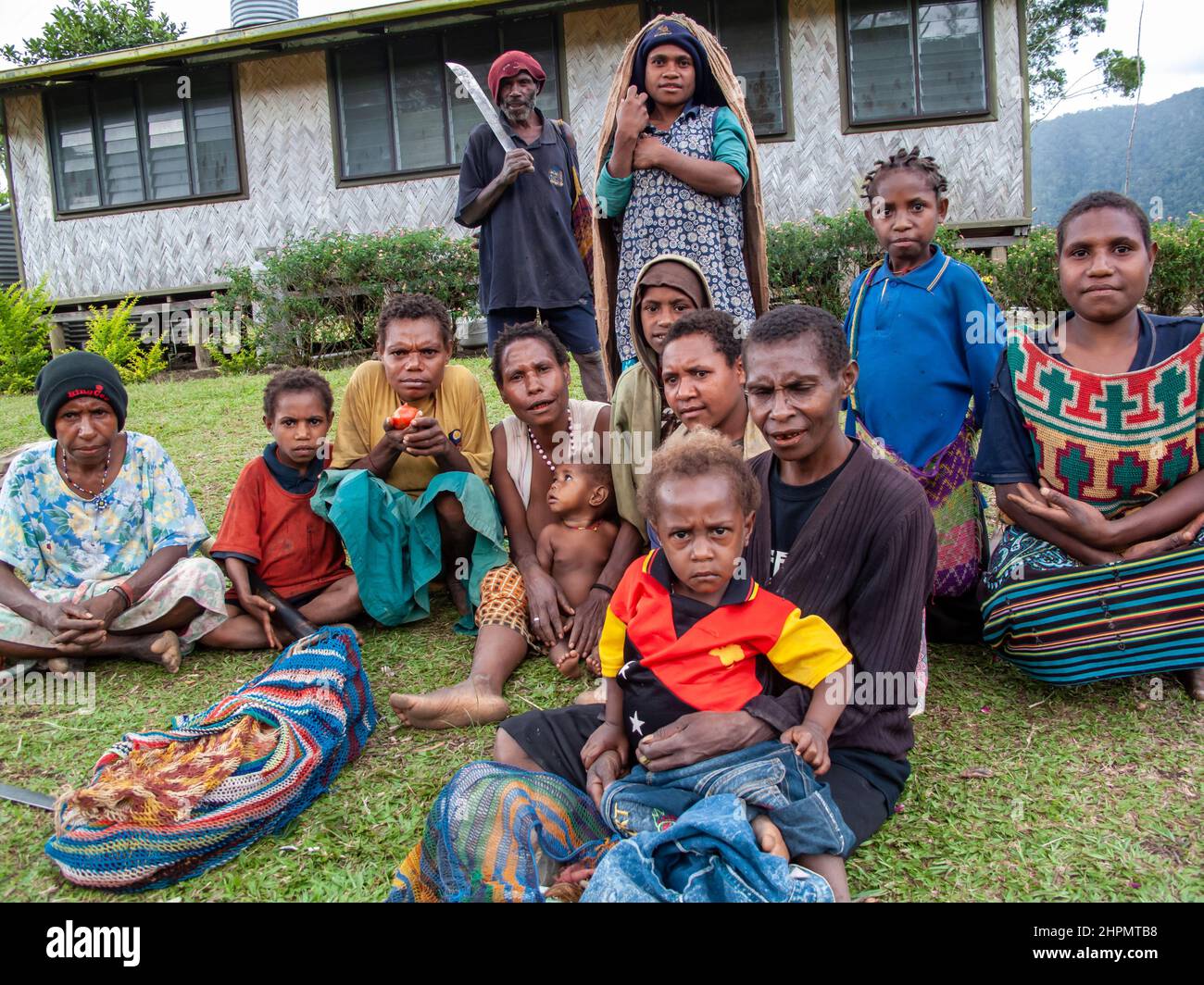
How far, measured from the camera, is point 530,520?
3.91m

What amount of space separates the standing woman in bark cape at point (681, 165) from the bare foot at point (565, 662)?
1.39 meters

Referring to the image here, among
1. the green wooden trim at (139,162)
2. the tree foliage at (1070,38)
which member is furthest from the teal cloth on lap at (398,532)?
the tree foliage at (1070,38)

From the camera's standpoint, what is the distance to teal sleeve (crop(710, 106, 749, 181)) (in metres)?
4.23

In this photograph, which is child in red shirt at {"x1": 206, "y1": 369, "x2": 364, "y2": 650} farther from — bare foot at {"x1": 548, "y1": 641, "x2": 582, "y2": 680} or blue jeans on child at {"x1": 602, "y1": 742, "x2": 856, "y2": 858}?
blue jeans on child at {"x1": 602, "y1": 742, "x2": 856, "y2": 858}

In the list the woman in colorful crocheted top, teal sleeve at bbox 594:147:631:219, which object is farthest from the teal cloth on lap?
the woman in colorful crocheted top

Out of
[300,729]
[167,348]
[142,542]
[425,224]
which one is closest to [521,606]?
[300,729]

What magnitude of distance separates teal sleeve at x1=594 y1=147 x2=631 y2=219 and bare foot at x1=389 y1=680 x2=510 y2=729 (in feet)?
7.71

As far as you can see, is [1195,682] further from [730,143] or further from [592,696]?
[730,143]

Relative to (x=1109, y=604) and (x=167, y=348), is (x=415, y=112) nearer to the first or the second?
(x=167, y=348)

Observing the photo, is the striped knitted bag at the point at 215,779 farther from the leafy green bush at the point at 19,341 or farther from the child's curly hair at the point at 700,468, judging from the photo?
the leafy green bush at the point at 19,341

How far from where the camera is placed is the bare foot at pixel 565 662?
3.45 metres
